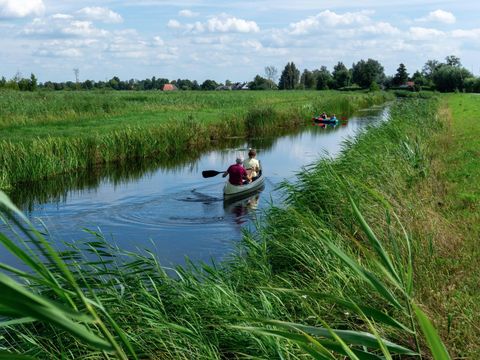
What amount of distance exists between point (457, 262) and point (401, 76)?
384ft

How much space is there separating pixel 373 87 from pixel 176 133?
80.3 meters

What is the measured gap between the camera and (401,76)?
117 meters

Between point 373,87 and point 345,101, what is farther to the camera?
point 373,87

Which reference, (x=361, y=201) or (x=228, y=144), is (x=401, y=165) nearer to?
(x=361, y=201)

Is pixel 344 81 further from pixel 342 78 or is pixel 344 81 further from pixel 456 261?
pixel 456 261

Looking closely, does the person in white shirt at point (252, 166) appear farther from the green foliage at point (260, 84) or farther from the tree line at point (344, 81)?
the green foliage at point (260, 84)

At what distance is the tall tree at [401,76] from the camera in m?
116

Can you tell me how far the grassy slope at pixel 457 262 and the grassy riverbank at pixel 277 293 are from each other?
0.12 meters

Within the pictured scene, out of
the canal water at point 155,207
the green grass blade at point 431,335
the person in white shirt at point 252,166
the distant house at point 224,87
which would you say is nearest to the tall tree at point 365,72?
the distant house at point 224,87

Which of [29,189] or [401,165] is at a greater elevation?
[401,165]

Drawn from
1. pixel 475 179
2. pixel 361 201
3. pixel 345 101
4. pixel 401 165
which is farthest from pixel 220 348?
pixel 345 101

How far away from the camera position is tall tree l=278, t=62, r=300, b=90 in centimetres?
13250

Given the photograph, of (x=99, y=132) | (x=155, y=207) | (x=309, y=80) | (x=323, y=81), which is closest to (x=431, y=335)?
(x=155, y=207)

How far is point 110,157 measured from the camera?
22.0m
